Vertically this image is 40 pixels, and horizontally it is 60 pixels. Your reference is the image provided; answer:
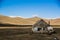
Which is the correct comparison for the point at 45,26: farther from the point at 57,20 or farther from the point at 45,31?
the point at 57,20

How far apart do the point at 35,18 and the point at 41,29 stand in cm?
12364

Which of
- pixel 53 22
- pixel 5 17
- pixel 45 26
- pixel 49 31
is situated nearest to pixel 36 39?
pixel 49 31

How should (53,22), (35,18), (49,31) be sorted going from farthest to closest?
1. (35,18)
2. (53,22)
3. (49,31)

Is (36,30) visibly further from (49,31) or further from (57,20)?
(57,20)

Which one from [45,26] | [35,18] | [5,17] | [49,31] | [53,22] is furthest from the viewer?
[35,18]

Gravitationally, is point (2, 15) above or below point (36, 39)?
above

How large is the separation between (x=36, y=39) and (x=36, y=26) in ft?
44.4

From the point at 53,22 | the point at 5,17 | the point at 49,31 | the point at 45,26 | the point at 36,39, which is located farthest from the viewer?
the point at 5,17

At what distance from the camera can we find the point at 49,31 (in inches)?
1341

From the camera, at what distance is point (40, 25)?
36.8 metres

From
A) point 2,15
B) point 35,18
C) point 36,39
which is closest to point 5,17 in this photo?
point 2,15

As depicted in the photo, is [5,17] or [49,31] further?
[5,17]

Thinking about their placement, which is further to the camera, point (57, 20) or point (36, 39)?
point (57, 20)

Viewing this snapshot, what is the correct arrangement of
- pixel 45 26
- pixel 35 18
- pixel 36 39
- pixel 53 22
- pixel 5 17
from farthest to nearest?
pixel 35 18
pixel 5 17
pixel 53 22
pixel 45 26
pixel 36 39
